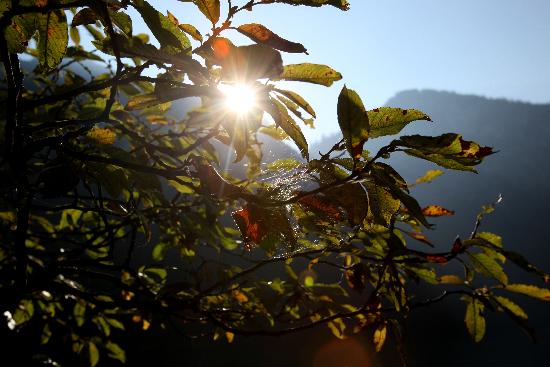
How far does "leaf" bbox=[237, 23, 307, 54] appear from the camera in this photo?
0.63 m

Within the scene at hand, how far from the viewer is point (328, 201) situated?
801mm

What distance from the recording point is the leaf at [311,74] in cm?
72

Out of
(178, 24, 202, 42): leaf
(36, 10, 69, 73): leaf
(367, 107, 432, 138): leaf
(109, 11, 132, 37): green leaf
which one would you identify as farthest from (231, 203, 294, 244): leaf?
(36, 10, 69, 73): leaf

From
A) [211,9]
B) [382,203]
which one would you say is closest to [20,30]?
[211,9]

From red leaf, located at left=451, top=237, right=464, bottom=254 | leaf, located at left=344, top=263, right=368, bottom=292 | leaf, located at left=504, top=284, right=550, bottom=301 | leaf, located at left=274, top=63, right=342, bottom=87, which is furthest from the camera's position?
leaf, located at left=344, top=263, right=368, bottom=292

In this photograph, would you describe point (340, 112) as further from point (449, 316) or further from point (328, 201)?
point (449, 316)

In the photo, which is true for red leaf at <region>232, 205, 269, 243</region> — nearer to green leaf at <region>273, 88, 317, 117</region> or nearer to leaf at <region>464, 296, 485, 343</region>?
green leaf at <region>273, 88, 317, 117</region>

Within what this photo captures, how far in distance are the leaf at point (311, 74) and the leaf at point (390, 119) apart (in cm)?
10

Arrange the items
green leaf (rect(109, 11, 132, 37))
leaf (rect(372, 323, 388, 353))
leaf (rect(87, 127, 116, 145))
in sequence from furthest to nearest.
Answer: leaf (rect(372, 323, 388, 353)) → leaf (rect(87, 127, 116, 145)) → green leaf (rect(109, 11, 132, 37))

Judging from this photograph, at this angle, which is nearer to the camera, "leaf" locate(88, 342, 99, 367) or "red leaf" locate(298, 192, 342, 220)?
"red leaf" locate(298, 192, 342, 220)

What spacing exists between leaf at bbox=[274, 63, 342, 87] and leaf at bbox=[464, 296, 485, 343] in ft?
3.66

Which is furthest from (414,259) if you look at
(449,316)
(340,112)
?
(449,316)

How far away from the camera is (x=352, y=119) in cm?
64

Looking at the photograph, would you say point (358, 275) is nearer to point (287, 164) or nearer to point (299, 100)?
point (287, 164)
